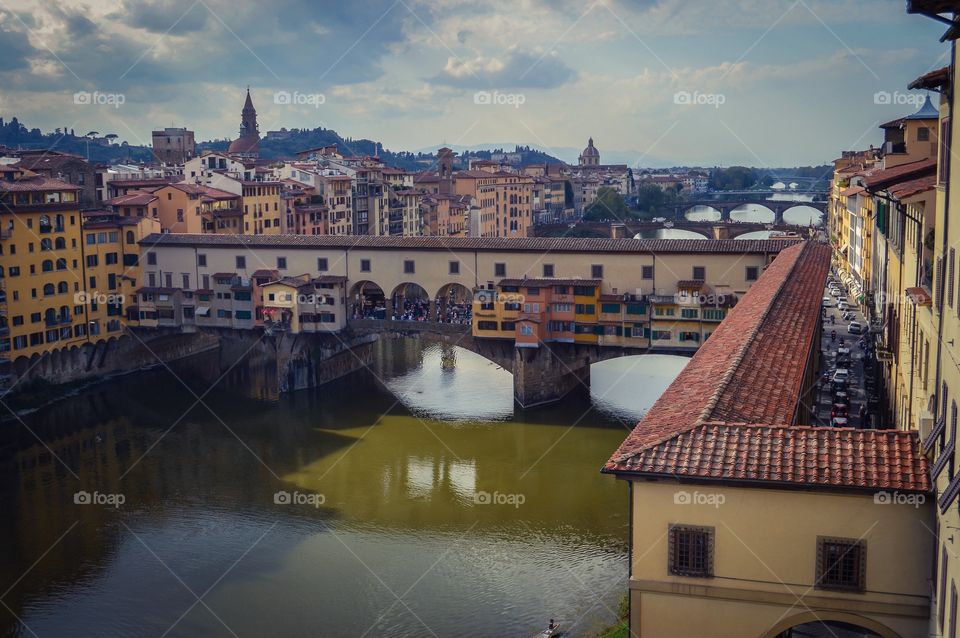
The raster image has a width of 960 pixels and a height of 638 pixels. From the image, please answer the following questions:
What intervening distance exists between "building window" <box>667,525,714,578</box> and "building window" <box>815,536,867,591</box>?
3.25 ft

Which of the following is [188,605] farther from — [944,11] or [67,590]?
[944,11]

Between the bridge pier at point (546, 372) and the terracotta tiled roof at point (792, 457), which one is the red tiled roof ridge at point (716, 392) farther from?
the bridge pier at point (546, 372)

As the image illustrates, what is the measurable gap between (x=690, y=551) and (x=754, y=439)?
1250 mm

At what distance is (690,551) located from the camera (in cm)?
984

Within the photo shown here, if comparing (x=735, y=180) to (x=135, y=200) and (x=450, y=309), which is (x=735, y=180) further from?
(x=135, y=200)

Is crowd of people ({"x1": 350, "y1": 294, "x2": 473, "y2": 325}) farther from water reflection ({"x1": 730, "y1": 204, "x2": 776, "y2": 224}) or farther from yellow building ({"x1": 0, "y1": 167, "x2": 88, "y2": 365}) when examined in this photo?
water reflection ({"x1": 730, "y1": 204, "x2": 776, "y2": 224})

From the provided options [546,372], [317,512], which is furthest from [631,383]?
[317,512]

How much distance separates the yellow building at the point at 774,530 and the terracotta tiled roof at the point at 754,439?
18 mm

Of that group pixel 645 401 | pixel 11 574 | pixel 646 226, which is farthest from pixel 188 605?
pixel 646 226

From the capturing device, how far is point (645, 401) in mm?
31484

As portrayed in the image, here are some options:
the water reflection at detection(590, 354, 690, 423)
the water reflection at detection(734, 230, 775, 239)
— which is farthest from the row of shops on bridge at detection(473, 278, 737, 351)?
the water reflection at detection(734, 230, 775, 239)

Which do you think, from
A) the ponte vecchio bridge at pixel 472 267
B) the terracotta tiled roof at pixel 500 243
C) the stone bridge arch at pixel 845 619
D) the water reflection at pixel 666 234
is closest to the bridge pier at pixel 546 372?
the ponte vecchio bridge at pixel 472 267

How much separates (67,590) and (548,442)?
13.2 metres

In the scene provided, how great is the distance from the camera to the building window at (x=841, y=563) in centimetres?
941
